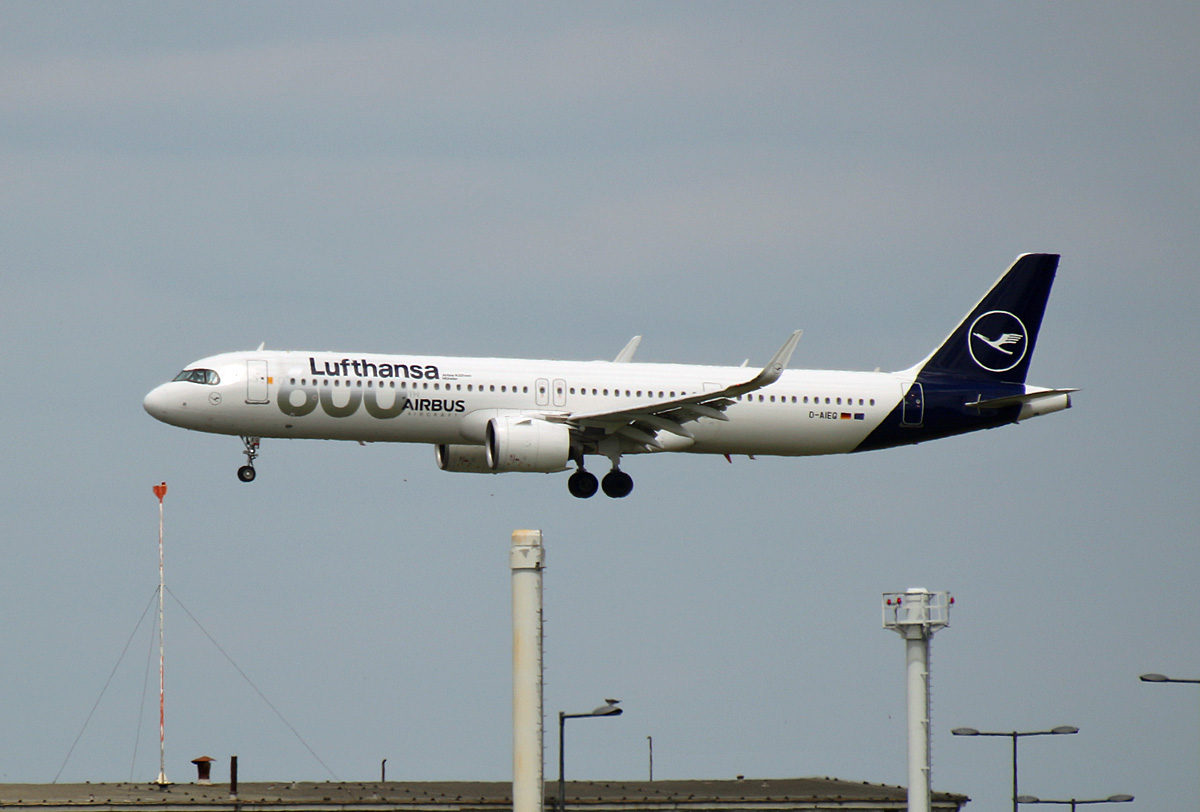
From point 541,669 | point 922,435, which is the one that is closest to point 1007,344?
point 922,435

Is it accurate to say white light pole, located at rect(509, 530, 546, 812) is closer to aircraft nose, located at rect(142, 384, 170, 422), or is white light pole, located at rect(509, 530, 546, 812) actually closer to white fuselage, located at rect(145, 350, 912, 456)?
white fuselage, located at rect(145, 350, 912, 456)

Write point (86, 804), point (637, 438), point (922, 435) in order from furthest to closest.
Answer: point (922, 435) → point (637, 438) → point (86, 804)

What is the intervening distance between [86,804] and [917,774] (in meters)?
31.1

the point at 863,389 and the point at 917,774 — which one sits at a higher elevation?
the point at 863,389

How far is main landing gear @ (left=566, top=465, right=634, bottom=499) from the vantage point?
263 ft

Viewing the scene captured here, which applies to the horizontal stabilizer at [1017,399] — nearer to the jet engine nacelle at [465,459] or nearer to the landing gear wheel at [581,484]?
the landing gear wheel at [581,484]

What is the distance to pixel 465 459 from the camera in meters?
80.9

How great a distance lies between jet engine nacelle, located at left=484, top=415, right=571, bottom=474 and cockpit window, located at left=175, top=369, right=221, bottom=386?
34.8 feet

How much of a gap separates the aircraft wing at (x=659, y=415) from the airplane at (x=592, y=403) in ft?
0.25

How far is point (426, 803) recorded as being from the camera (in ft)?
233

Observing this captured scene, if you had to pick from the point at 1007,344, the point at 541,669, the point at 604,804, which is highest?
the point at 1007,344

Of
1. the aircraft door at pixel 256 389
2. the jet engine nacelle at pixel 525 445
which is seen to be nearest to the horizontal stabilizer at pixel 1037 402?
the jet engine nacelle at pixel 525 445

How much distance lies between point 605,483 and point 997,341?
20201 mm

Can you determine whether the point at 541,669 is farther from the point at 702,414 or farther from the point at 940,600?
the point at 940,600
